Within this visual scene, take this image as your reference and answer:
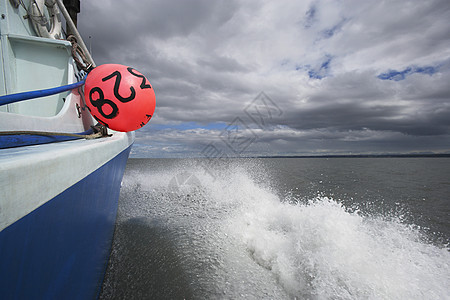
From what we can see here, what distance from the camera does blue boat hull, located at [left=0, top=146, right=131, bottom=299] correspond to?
86 centimetres

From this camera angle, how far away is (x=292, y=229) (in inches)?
193

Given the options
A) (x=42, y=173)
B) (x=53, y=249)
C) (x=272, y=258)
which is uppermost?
(x=42, y=173)

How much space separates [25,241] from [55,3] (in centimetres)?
539

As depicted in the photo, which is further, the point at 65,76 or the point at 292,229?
the point at 292,229

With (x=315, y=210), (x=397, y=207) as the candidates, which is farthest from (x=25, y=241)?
(x=397, y=207)

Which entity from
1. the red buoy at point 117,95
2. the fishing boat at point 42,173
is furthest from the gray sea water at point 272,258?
the red buoy at point 117,95

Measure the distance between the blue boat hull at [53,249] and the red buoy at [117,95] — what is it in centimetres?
74

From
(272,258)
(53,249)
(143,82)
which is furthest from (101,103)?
(272,258)

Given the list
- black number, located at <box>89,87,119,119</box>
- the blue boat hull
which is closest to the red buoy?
black number, located at <box>89,87,119,119</box>

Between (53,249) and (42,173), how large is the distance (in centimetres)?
53

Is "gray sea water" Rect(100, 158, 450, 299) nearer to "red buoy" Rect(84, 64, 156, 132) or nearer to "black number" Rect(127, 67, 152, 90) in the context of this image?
"red buoy" Rect(84, 64, 156, 132)

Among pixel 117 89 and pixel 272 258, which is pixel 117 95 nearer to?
pixel 117 89

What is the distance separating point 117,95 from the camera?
7.50 ft

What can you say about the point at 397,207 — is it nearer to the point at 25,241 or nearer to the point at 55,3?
the point at 25,241
